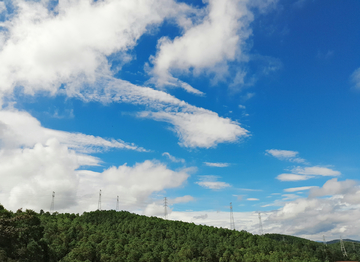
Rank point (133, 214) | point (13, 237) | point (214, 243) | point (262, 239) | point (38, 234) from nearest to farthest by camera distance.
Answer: point (13, 237) → point (38, 234) → point (214, 243) → point (262, 239) → point (133, 214)

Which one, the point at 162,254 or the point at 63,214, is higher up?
the point at 63,214

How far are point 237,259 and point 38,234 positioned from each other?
7408 cm

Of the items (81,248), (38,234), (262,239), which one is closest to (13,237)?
(38,234)

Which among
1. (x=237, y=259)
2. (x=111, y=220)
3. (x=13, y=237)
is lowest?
(x=237, y=259)

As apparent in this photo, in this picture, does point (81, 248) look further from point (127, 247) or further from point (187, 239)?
point (187, 239)

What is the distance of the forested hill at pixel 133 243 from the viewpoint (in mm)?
56944

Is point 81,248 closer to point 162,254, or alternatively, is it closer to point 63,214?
point 162,254

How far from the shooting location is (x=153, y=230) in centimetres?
14250

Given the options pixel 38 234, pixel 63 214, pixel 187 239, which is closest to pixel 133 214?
pixel 63 214

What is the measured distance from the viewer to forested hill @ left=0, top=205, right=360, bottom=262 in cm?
5694

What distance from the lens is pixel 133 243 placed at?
113938 mm

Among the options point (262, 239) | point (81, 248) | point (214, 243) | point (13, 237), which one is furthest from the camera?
point (262, 239)

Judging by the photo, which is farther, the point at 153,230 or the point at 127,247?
the point at 153,230

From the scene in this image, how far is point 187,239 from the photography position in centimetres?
13138
